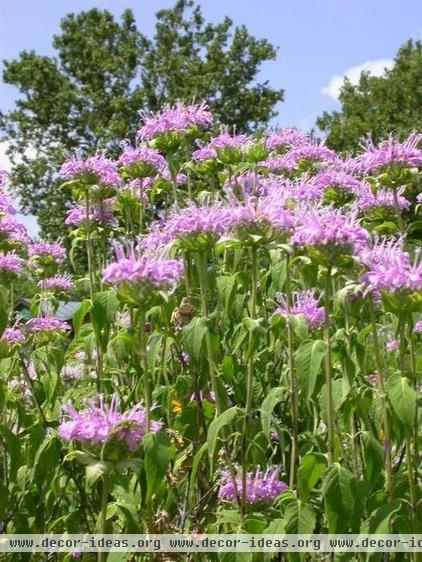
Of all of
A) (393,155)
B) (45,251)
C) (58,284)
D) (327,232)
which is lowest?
(327,232)

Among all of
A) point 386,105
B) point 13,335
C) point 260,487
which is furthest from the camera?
point 386,105

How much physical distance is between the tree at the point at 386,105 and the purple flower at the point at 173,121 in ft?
55.6

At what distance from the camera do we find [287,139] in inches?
142

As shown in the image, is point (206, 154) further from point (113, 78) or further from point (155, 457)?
point (113, 78)

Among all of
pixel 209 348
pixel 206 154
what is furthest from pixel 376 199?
pixel 209 348

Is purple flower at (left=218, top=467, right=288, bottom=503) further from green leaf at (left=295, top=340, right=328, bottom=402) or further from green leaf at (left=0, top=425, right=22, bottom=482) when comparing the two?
green leaf at (left=0, top=425, right=22, bottom=482)

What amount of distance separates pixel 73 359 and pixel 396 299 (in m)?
2.09

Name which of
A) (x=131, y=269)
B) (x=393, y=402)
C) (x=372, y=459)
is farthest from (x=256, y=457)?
(x=131, y=269)

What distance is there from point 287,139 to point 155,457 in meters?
2.33

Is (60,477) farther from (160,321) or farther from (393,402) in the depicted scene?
(393,402)

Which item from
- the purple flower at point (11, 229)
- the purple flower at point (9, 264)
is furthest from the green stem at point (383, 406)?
the purple flower at point (9, 264)

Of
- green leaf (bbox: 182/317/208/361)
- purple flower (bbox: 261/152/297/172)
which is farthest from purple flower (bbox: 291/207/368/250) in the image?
purple flower (bbox: 261/152/297/172)

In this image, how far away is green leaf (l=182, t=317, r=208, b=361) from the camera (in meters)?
1.83

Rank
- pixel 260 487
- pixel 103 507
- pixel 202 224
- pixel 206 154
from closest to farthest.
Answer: pixel 103 507 → pixel 202 224 → pixel 260 487 → pixel 206 154
